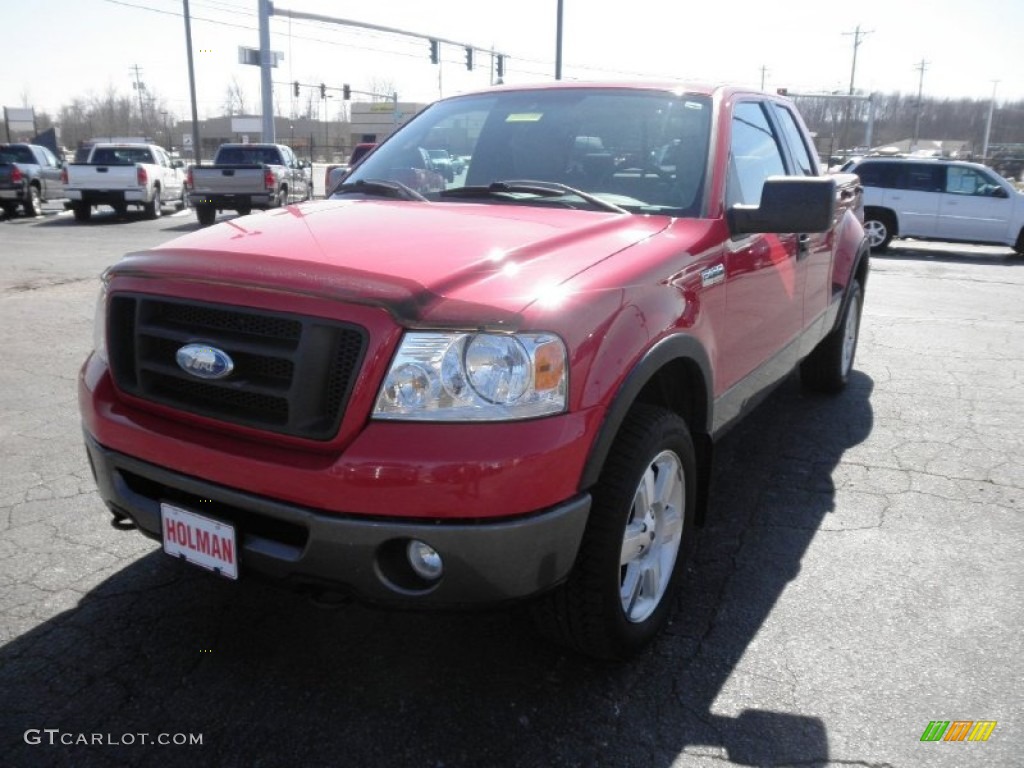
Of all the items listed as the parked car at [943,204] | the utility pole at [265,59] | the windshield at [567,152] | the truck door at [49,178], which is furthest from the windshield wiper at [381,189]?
the utility pole at [265,59]

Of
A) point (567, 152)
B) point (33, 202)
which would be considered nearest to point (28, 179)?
point (33, 202)

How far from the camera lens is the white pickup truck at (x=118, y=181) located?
19.1 m

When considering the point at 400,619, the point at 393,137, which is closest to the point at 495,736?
the point at 400,619

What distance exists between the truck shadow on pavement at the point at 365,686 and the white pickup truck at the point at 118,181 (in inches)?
723

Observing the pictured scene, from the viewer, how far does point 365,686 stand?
2615 mm

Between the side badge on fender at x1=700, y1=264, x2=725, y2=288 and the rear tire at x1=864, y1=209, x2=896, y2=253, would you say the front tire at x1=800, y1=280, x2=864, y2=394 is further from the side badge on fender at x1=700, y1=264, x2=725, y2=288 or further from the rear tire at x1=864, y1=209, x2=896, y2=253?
the rear tire at x1=864, y1=209, x2=896, y2=253

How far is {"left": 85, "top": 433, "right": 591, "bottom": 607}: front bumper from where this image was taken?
212 centimetres

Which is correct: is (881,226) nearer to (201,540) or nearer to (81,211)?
(201,540)

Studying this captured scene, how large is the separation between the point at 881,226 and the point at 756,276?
14194 mm

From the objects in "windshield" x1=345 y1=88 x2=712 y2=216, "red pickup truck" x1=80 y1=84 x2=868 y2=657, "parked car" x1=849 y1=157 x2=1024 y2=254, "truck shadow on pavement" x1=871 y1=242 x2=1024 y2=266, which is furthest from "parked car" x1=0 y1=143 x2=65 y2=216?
"red pickup truck" x1=80 y1=84 x2=868 y2=657

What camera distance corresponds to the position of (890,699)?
2.58 meters

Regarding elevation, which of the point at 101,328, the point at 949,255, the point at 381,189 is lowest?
the point at 949,255

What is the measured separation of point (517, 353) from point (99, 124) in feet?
378

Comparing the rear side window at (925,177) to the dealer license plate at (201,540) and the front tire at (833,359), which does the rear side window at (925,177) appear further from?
the dealer license plate at (201,540)
